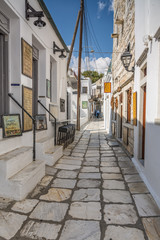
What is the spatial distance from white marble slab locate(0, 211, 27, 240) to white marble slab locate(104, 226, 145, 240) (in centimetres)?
99

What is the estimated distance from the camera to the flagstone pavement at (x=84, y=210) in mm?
1792

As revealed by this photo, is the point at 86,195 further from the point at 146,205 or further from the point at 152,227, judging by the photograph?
the point at 152,227

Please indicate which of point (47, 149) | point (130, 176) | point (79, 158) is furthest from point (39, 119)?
point (130, 176)

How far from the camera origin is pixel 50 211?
85.6 inches

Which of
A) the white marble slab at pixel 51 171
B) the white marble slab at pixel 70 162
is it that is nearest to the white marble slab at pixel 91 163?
the white marble slab at pixel 70 162

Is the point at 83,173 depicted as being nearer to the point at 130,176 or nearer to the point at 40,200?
the point at 130,176

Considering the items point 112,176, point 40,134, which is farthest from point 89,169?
point 40,134

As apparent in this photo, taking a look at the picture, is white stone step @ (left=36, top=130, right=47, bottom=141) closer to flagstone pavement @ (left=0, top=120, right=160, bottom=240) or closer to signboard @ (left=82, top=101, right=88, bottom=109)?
flagstone pavement @ (left=0, top=120, right=160, bottom=240)

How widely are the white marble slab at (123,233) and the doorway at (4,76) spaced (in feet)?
8.97

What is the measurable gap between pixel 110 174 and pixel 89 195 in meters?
1.06

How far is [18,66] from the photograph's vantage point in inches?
133

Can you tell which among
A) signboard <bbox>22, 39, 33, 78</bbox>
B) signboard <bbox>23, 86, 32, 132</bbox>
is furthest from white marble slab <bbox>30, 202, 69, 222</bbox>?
signboard <bbox>22, 39, 33, 78</bbox>

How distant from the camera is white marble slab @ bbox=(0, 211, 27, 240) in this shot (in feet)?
5.76

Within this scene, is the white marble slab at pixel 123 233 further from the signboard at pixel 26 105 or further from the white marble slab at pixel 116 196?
the signboard at pixel 26 105
